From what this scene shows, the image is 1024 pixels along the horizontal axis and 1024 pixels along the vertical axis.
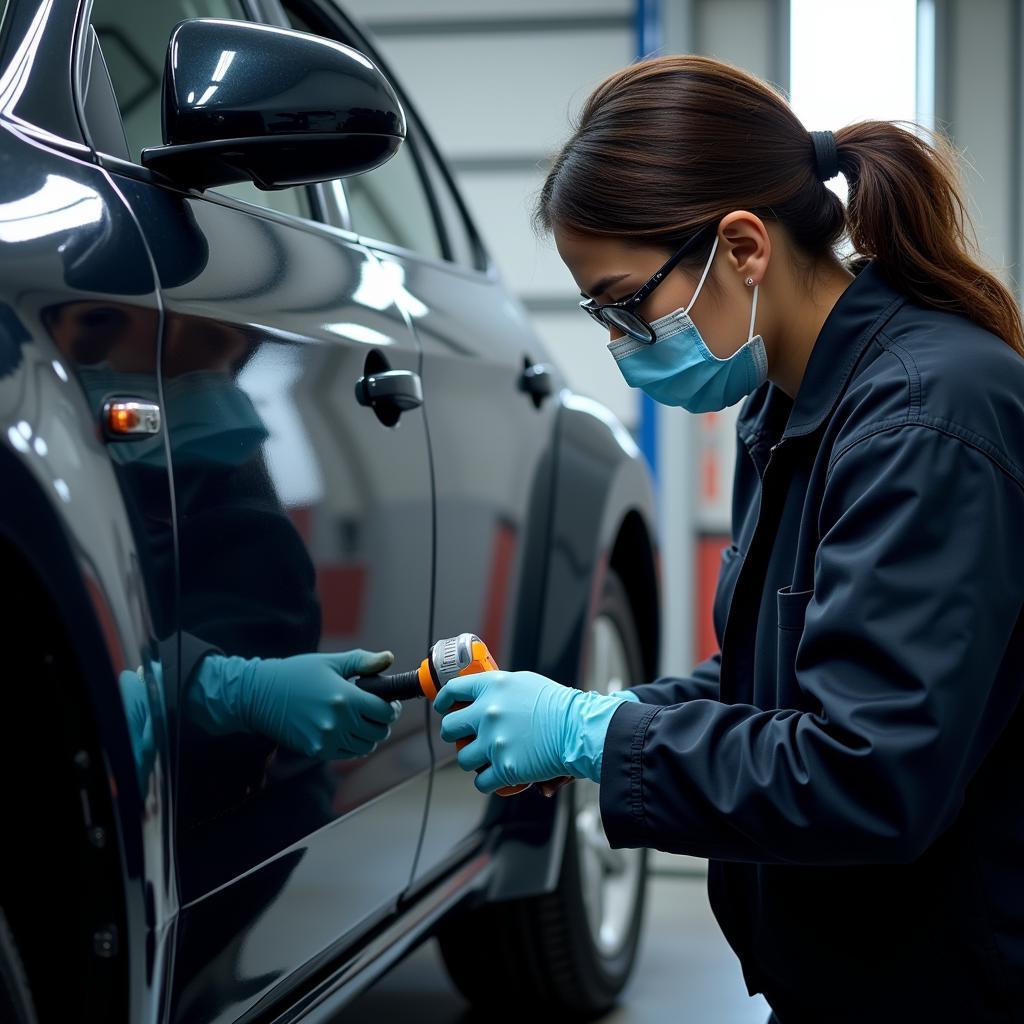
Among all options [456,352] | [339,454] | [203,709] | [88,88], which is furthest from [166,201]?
[456,352]

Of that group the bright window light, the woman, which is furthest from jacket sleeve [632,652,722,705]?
the bright window light

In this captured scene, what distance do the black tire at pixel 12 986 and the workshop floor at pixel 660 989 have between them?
134cm

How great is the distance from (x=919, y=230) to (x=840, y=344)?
144 mm

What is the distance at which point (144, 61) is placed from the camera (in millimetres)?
1547

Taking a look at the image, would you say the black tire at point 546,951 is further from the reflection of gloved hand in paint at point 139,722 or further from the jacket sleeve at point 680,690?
the reflection of gloved hand in paint at point 139,722

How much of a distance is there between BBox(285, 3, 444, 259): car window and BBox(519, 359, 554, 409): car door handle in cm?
25

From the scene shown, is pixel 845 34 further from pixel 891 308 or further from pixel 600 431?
pixel 891 308

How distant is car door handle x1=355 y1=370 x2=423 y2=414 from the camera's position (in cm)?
153

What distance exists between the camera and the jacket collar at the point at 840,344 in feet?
4.13

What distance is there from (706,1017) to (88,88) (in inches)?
80.3

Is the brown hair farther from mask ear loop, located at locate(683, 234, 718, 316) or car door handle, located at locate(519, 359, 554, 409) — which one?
car door handle, located at locate(519, 359, 554, 409)

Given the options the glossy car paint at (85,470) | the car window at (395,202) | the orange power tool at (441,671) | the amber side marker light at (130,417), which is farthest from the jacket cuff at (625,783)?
the car window at (395,202)

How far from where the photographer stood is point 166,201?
4.14ft

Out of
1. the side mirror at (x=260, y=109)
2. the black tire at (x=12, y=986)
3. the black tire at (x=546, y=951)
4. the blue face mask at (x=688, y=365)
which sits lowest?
the black tire at (x=546, y=951)
